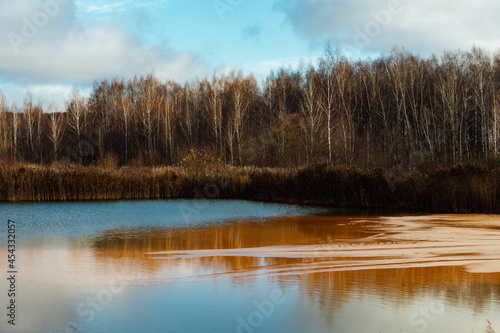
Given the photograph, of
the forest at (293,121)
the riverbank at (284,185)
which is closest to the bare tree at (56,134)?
the forest at (293,121)

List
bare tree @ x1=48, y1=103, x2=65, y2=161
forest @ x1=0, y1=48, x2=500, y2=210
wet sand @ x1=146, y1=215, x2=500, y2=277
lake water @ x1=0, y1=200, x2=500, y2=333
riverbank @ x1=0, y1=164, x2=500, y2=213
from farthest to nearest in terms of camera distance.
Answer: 1. bare tree @ x1=48, y1=103, x2=65, y2=161
2. forest @ x1=0, y1=48, x2=500, y2=210
3. riverbank @ x1=0, y1=164, x2=500, y2=213
4. wet sand @ x1=146, y1=215, x2=500, y2=277
5. lake water @ x1=0, y1=200, x2=500, y2=333

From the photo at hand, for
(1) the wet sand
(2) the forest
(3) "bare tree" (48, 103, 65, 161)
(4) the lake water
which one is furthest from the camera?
(3) "bare tree" (48, 103, 65, 161)

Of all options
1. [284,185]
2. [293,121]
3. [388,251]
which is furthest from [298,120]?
[388,251]

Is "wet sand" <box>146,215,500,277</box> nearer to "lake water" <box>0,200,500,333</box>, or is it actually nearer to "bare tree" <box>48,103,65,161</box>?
"lake water" <box>0,200,500,333</box>

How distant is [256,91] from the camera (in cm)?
6400

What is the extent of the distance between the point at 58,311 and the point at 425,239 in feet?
27.8

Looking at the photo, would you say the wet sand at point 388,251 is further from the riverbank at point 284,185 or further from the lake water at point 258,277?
the riverbank at point 284,185

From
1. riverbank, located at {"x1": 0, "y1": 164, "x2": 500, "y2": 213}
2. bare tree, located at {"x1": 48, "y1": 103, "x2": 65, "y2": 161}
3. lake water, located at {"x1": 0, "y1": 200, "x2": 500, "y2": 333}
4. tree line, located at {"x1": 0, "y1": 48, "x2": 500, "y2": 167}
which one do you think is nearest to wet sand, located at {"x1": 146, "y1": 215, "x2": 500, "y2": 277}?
lake water, located at {"x1": 0, "y1": 200, "x2": 500, "y2": 333}

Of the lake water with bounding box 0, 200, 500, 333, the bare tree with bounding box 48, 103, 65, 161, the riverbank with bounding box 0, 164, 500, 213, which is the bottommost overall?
the lake water with bounding box 0, 200, 500, 333

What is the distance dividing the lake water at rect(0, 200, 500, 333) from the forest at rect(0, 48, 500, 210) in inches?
612

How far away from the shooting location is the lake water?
6.25 meters

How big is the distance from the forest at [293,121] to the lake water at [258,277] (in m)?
15.5

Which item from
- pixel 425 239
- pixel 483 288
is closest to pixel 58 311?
pixel 483 288

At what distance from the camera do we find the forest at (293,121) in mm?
36000
